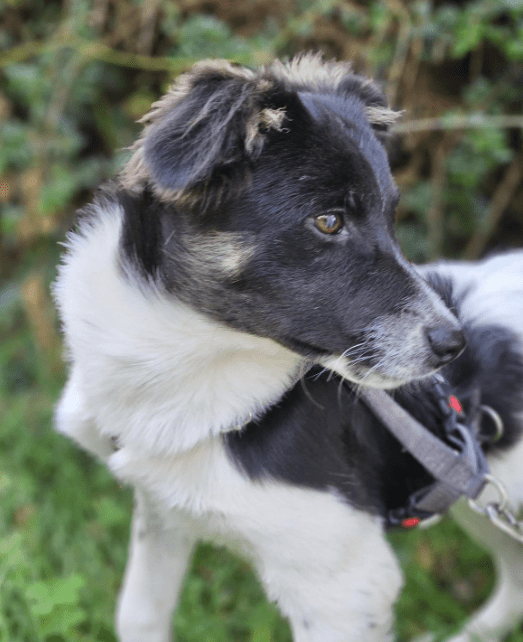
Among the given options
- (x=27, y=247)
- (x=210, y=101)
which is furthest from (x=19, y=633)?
(x=27, y=247)

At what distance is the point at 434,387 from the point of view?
7.48 feet

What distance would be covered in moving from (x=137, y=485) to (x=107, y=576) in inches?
37.9

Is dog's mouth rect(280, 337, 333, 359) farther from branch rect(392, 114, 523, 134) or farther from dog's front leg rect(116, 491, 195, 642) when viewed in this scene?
branch rect(392, 114, 523, 134)

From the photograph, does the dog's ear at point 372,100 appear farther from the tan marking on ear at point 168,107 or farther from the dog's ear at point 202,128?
the dog's ear at point 202,128

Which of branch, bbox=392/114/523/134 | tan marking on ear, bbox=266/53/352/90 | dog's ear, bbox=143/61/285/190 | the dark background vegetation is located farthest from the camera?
branch, bbox=392/114/523/134

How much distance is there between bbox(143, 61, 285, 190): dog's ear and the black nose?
70cm

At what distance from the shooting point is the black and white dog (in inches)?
75.3

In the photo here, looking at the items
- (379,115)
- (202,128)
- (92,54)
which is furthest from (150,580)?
(92,54)

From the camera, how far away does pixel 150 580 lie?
2.44m

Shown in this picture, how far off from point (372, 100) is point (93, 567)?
7.01ft

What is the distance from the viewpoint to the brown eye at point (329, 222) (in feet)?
6.27

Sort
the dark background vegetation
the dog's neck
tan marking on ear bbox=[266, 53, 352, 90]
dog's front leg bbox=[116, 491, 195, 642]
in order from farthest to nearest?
the dark background vegetation
dog's front leg bbox=[116, 491, 195, 642]
tan marking on ear bbox=[266, 53, 352, 90]
the dog's neck

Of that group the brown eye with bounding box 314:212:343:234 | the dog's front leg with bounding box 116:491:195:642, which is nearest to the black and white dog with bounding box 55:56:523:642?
the brown eye with bounding box 314:212:343:234

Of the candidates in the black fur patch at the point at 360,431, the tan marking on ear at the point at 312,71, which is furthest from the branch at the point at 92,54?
the black fur patch at the point at 360,431
